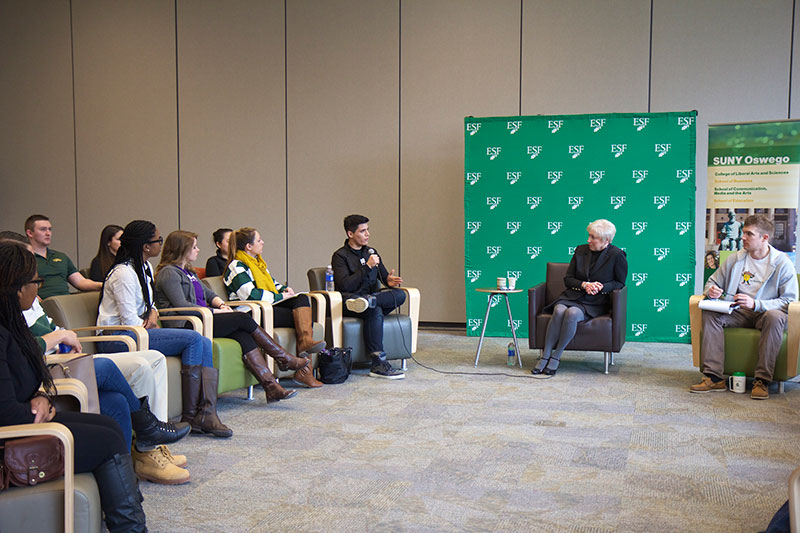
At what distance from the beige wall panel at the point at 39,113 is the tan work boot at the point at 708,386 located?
759 cm

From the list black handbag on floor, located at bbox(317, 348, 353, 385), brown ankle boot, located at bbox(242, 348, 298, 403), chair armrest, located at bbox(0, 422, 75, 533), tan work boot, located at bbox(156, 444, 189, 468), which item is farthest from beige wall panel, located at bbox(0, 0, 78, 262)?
chair armrest, located at bbox(0, 422, 75, 533)

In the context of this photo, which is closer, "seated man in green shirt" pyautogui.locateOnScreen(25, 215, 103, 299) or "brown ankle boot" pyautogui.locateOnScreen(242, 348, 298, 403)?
"brown ankle boot" pyautogui.locateOnScreen(242, 348, 298, 403)

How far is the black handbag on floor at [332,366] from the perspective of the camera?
5.36 meters

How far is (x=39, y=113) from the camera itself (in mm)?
9336

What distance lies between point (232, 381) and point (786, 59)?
618 cm

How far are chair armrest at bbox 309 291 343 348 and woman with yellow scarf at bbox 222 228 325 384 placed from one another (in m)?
0.28

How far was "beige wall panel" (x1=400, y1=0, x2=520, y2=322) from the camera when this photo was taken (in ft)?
26.2

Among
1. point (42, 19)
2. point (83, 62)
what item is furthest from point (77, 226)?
point (42, 19)

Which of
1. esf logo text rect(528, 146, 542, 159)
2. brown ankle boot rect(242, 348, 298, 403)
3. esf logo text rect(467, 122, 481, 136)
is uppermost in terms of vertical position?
esf logo text rect(467, 122, 481, 136)

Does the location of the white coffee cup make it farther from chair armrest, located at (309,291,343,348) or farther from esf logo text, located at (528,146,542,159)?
esf logo text, located at (528,146,542,159)

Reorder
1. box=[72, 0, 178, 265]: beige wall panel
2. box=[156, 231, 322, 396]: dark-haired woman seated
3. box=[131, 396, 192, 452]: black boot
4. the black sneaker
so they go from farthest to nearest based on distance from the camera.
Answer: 1. box=[72, 0, 178, 265]: beige wall panel
2. the black sneaker
3. box=[156, 231, 322, 396]: dark-haired woman seated
4. box=[131, 396, 192, 452]: black boot

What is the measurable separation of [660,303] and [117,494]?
19.1ft

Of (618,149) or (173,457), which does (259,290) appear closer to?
(173,457)

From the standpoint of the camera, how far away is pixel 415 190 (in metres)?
8.31
